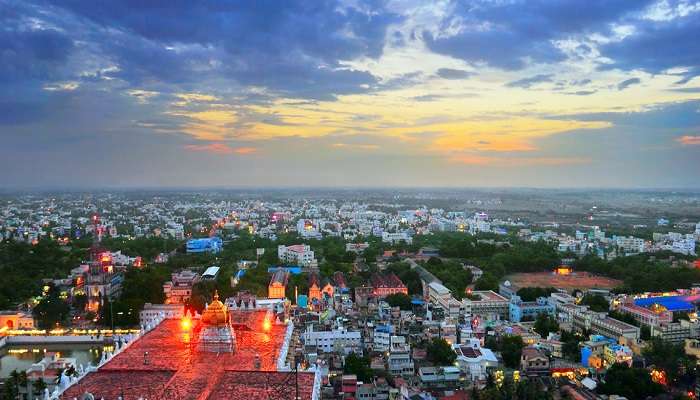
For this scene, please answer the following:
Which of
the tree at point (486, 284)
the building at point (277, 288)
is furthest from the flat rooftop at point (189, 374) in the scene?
the tree at point (486, 284)

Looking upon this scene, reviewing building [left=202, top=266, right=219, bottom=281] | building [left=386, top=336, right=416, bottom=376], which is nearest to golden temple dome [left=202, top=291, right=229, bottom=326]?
building [left=386, top=336, right=416, bottom=376]

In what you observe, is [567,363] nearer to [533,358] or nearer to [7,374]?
[533,358]

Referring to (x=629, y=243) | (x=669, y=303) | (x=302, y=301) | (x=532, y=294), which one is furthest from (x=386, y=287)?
(x=629, y=243)

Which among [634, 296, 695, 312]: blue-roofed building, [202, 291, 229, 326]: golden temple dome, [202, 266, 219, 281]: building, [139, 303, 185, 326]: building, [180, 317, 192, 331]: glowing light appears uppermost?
[202, 291, 229, 326]: golden temple dome

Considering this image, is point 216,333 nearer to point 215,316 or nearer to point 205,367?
point 215,316

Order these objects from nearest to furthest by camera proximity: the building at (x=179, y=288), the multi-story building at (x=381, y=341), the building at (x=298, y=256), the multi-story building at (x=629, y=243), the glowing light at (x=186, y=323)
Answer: the glowing light at (x=186, y=323)
the multi-story building at (x=381, y=341)
the building at (x=179, y=288)
the building at (x=298, y=256)
the multi-story building at (x=629, y=243)

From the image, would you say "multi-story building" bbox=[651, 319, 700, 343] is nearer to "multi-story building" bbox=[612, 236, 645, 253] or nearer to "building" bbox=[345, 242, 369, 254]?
"multi-story building" bbox=[612, 236, 645, 253]

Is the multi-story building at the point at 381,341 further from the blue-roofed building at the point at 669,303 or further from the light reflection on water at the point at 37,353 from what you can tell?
the blue-roofed building at the point at 669,303

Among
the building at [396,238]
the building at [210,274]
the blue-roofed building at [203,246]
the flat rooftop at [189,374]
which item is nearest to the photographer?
the flat rooftop at [189,374]
